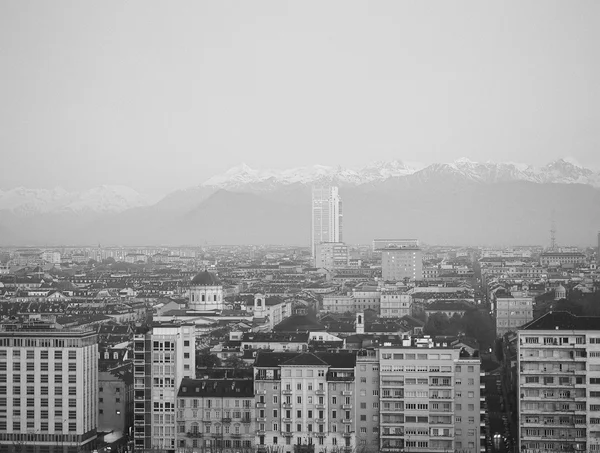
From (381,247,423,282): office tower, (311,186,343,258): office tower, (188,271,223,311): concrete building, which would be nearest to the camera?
(188,271,223,311): concrete building

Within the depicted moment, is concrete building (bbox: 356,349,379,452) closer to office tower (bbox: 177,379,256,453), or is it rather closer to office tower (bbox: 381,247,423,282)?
office tower (bbox: 177,379,256,453)

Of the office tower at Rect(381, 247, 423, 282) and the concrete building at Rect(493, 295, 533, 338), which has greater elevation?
the office tower at Rect(381, 247, 423, 282)

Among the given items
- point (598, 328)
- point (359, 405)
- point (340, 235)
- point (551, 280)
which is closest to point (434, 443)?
point (359, 405)

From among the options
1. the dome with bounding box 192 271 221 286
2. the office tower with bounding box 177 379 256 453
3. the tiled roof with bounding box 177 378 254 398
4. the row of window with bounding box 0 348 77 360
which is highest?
the dome with bounding box 192 271 221 286

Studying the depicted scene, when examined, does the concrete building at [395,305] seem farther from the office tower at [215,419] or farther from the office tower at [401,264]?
the office tower at [215,419]

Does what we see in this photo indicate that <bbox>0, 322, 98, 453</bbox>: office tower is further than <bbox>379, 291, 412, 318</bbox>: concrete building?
No

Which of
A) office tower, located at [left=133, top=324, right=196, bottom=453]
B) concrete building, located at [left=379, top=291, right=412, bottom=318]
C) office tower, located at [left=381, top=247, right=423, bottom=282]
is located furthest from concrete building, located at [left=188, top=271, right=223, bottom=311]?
office tower, located at [left=381, top=247, right=423, bottom=282]

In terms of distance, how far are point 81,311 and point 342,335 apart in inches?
729

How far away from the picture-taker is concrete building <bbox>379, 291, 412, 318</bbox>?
199ft

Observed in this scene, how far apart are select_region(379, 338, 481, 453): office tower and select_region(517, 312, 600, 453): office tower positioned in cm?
111

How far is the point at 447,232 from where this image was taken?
159 meters

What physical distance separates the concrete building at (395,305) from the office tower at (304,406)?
34.2 m

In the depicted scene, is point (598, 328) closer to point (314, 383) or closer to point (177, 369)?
point (314, 383)

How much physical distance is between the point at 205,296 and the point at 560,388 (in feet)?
102
